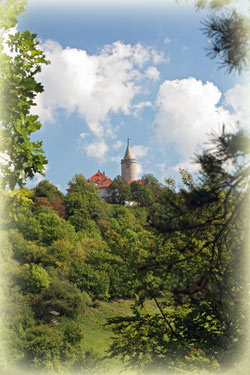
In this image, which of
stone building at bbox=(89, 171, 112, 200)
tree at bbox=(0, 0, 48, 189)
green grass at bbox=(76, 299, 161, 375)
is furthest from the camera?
stone building at bbox=(89, 171, 112, 200)

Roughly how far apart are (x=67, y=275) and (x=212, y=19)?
2524cm

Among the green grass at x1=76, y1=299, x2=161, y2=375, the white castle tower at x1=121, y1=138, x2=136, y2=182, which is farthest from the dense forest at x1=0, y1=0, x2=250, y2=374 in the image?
the white castle tower at x1=121, y1=138, x2=136, y2=182

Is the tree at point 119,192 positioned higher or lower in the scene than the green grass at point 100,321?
higher

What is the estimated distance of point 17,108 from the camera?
173 inches

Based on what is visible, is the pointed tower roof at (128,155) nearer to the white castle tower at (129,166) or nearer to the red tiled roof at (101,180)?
the white castle tower at (129,166)

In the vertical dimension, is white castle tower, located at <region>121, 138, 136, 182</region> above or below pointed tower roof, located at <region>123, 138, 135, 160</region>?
below

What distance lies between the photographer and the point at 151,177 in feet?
209

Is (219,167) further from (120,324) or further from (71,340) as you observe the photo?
(71,340)

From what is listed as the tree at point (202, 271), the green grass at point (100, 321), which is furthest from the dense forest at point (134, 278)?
the green grass at point (100, 321)

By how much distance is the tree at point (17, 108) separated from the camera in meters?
4.30

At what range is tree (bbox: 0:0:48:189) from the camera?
4.30 m

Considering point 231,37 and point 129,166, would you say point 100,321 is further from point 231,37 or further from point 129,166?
point 129,166

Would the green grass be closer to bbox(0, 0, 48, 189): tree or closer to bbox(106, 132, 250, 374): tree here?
bbox(106, 132, 250, 374): tree

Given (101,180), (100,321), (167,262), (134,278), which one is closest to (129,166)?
(101,180)
